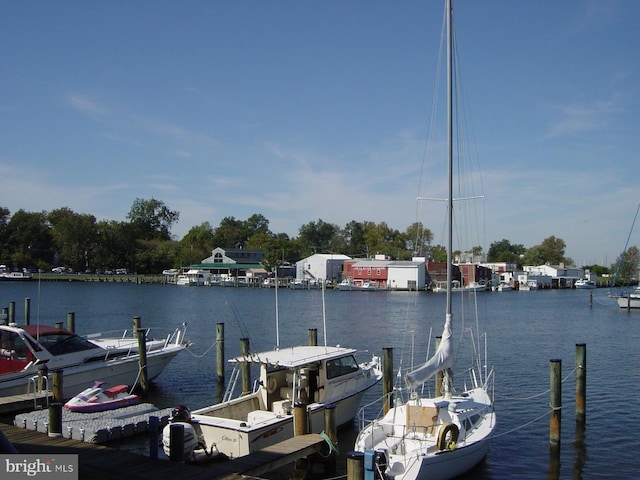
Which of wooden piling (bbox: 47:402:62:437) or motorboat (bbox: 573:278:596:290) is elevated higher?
motorboat (bbox: 573:278:596:290)

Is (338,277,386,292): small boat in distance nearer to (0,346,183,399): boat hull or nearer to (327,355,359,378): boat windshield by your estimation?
(0,346,183,399): boat hull

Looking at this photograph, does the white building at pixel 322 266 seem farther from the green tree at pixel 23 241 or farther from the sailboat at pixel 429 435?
the sailboat at pixel 429 435

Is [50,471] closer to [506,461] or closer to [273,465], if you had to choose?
[273,465]

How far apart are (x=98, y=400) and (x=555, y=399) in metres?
16.1

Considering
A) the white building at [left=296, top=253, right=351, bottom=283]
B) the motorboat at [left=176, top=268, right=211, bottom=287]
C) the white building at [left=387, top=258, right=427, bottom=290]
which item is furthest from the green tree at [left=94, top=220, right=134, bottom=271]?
the white building at [left=387, top=258, right=427, bottom=290]

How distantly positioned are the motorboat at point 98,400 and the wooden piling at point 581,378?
16729 millimetres

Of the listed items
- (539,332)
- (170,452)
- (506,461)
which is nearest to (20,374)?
(170,452)

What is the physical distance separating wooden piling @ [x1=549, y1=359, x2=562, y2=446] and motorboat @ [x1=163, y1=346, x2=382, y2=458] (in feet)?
21.5

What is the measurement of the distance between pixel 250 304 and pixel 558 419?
7197 cm

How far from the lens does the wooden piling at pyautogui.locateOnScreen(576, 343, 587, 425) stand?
22719 mm

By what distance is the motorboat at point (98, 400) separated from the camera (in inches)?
899

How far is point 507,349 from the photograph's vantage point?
146ft

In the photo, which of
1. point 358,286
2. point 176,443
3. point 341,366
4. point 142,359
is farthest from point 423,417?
point 358,286

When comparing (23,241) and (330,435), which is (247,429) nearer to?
(330,435)
